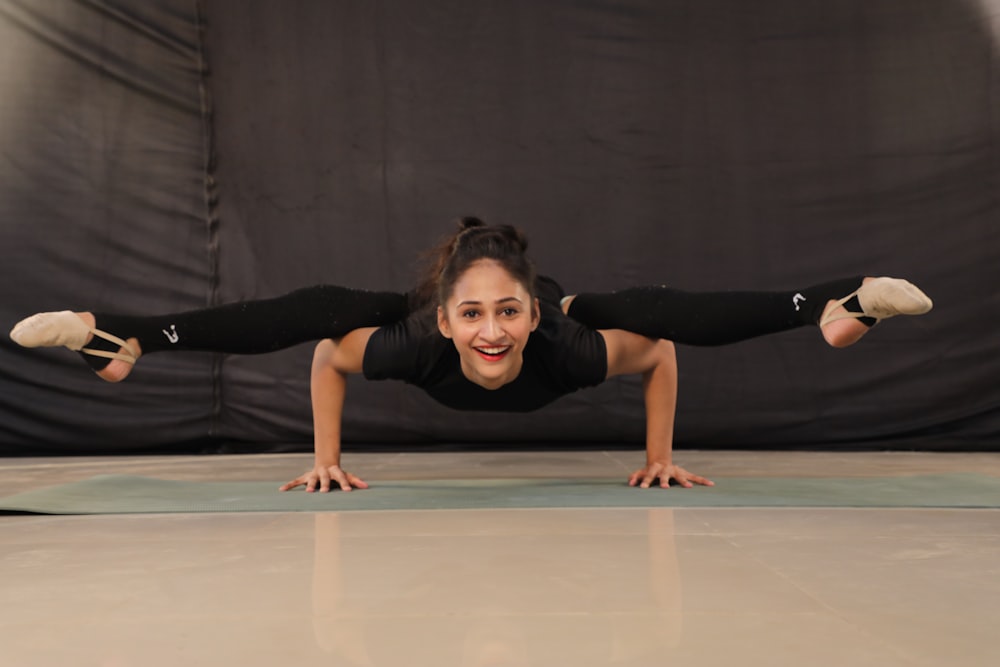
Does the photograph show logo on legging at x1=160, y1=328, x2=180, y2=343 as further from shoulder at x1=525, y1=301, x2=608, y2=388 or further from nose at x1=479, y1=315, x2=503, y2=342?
shoulder at x1=525, y1=301, x2=608, y2=388

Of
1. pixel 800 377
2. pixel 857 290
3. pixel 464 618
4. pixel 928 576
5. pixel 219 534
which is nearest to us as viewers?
pixel 464 618

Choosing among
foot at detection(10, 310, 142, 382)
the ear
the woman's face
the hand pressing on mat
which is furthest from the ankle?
foot at detection(10, 310, 142, 382)

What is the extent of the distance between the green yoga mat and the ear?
38cm

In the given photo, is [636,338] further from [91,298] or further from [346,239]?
[91,298]

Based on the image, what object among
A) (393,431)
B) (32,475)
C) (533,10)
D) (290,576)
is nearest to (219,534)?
(290,576)

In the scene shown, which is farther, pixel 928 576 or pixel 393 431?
pixel 393 431

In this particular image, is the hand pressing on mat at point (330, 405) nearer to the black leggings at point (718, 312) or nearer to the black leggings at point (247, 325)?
the black leggings at point (247, 325)

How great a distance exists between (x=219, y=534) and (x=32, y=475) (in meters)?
1.69

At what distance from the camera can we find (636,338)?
235 centimetres

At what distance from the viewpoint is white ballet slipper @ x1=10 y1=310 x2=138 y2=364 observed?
2023 mm

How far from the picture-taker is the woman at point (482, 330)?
83.1 inches

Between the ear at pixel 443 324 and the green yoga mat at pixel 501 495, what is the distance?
380mm

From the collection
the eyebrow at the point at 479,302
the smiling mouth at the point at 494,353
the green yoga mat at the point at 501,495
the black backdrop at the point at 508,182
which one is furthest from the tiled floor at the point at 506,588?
the black backdrop at the point at 508,182

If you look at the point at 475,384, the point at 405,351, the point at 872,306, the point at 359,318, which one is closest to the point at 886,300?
the point at 872,306
